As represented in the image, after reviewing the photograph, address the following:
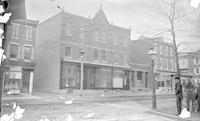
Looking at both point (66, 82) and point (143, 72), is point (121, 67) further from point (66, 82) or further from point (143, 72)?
point (66, 82)

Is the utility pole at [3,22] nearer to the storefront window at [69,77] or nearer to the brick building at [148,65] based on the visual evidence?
the storefront window at [69,77]

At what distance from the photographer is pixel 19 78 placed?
19.5 meters

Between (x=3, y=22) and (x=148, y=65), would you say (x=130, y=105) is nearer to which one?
(x=3, y=22)

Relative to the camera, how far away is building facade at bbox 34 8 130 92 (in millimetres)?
22578

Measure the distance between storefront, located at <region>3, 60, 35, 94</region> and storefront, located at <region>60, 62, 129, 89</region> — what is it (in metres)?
3.35

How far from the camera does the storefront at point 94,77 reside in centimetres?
2252

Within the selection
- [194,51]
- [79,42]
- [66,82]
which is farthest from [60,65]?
[194,51]

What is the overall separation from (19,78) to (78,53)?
7.17 metres

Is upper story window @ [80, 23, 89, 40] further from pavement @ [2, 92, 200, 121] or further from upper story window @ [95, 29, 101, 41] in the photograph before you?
pavement @ [2, 92, 200, 121]

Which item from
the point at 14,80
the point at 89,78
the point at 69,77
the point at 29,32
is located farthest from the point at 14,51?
the point at 89,78

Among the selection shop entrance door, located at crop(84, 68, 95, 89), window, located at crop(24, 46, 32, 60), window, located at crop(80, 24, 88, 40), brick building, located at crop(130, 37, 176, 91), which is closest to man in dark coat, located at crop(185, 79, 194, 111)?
window, located at crop(24, 46, 32, 60)

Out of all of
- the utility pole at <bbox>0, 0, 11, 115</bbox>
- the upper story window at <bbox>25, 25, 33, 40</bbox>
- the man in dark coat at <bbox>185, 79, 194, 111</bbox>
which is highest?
the upper story window at <bbox>25, 25, 33, 40</bbox>

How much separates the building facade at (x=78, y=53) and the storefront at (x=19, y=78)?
115 inches

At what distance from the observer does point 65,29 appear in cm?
2292
